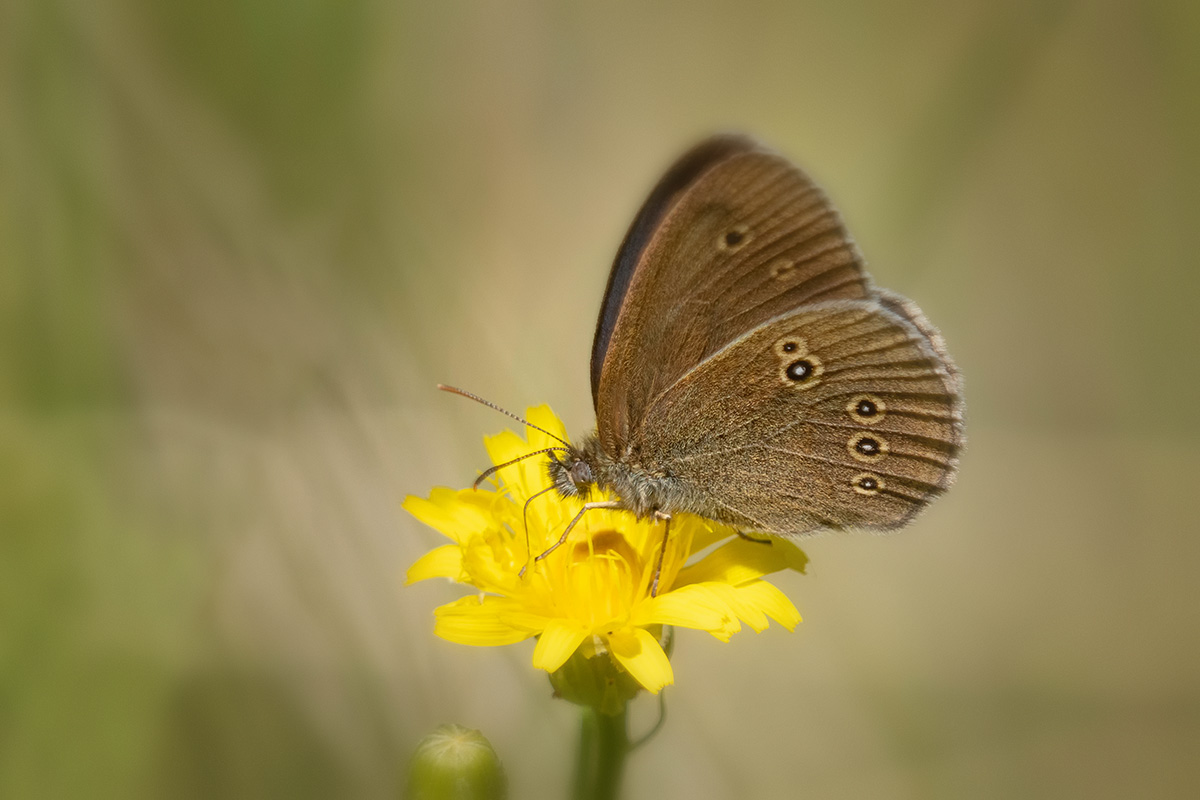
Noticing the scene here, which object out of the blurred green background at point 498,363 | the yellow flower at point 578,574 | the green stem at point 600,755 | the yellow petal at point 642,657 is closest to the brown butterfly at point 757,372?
the yellow flower at point 578,574

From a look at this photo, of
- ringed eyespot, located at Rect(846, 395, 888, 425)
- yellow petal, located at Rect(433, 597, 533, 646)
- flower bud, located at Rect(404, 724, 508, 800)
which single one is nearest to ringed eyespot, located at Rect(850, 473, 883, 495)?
ringed eyespot, located at Rect(846, 395, 888, 425)

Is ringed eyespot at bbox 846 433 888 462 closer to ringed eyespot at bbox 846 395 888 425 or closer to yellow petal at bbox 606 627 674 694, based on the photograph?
ringed eyespot at bbox 846 395 888 425

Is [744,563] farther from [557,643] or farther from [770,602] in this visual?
[557,643]

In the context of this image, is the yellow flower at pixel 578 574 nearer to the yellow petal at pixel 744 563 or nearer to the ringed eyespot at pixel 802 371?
the yellow petal at pixel 744 563

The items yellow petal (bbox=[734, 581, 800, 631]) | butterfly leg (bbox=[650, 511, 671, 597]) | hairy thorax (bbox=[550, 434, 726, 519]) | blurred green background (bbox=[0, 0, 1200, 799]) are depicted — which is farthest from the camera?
blurred green background (bbox=[0, 0, 1200, 799])

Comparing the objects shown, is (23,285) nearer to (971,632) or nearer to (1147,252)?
(971,632)

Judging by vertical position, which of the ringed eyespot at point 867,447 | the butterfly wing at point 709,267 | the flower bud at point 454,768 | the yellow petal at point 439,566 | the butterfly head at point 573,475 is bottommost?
the flower bud at point 454,768

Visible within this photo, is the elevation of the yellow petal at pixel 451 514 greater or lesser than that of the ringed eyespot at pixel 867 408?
greater
